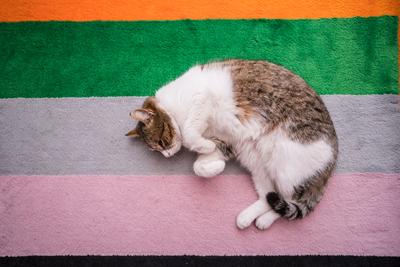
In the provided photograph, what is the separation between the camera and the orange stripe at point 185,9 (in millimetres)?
1765

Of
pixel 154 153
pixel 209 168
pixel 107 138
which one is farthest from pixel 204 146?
pixel 107 138

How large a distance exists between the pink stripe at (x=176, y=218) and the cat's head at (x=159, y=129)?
210mm

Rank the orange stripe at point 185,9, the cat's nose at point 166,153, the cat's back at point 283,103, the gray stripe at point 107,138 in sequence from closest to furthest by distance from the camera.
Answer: the cat's back at point 283,103 < the cat's nose at point 166,153 < the gray stripe at point 107,138 < the orange stripe at point 185,9

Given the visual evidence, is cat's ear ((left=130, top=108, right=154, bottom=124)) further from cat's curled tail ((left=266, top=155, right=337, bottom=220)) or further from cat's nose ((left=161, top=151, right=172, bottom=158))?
cat's curled tail ((left=266, top=155, right=337, bottom=220))

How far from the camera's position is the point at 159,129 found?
1.47 meters

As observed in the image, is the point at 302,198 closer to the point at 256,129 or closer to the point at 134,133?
the point at 256,129

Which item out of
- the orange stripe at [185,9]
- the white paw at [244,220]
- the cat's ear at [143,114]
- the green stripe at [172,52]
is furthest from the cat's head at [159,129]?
the orange stripe at [185,9]

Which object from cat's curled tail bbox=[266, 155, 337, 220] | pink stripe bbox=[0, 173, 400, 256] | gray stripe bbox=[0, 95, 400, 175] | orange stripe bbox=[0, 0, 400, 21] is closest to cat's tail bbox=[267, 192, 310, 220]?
cat's curled tail bbox=[266, 155, 337, 220]

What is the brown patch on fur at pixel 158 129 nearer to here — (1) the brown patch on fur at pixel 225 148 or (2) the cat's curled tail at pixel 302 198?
(1) the brown patch on fur at pixel 225 148

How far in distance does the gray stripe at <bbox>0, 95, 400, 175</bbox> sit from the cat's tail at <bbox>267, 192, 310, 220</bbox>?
24 centimetres

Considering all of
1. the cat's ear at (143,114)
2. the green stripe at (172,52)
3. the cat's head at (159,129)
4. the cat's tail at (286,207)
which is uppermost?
the green stripe at (172,52)

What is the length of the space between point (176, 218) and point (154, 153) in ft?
1.15

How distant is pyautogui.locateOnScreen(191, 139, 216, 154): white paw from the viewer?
1.45m

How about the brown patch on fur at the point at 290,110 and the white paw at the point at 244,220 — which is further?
the white paw at the point at 244,220
